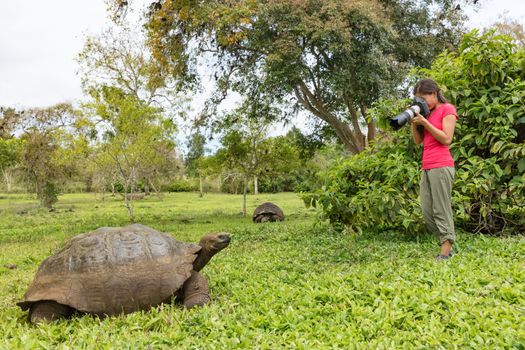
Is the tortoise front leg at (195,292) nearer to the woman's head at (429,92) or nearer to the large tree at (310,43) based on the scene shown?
the woman's head at (429,92)

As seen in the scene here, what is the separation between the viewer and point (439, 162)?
198 inches

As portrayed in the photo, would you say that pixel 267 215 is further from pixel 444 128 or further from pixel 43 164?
pixel 43 164

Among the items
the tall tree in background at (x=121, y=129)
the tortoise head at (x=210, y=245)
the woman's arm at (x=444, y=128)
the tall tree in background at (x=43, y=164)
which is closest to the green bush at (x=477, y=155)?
the woman's arm at (x=444, y=128)

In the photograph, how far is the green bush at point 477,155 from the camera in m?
6.52

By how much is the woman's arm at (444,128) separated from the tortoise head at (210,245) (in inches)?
97.3

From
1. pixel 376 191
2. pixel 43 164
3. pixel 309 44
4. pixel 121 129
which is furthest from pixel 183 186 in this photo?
pixel 376 191

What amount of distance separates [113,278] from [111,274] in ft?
0.14

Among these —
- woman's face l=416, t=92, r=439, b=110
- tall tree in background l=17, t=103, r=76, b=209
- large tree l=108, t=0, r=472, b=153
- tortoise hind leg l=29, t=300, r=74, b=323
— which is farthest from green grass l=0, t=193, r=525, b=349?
tall tree in background l=17, t=103, r=76, b=209

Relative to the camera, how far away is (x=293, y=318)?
11.6 ft

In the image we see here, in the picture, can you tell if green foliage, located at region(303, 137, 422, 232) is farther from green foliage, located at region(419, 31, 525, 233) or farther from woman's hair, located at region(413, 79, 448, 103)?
woman's hair, located at region(413, 79, 448, 103)

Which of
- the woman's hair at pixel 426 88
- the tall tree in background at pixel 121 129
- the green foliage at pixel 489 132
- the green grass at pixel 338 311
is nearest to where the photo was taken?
the green grass at pixel 338 311

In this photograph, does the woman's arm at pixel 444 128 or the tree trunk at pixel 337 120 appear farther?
the tree trunk at pixel 337 120

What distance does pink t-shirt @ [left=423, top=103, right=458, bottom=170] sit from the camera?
5.02 m

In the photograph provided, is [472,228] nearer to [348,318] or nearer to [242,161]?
[348,318]
